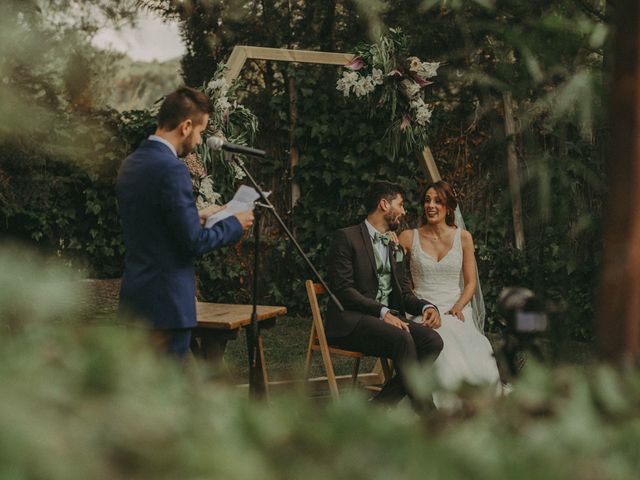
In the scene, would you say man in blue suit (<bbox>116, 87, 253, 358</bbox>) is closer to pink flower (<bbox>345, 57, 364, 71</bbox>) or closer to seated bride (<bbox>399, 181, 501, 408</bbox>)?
seated bride (<bbox>399, 181, 501, 408</bbox>)

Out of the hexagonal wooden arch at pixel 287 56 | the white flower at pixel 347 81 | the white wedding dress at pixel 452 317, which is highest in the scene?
the hexagonal wooden arch at pixel 287 56

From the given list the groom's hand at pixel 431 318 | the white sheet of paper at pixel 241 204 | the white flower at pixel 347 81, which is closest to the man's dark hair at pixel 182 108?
the white sheet of paper at pixel 241 204

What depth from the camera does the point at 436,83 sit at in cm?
748

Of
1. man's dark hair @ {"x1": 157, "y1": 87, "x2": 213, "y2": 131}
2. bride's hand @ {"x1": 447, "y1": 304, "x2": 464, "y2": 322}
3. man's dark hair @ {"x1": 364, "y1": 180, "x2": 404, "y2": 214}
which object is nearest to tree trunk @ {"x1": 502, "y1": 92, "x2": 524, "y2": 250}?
bride's hand @ {"x1": 447, "y1": 304, "x2": 464, "y2": 322}

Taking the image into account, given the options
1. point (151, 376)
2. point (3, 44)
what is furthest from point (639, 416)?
point (3, 44)

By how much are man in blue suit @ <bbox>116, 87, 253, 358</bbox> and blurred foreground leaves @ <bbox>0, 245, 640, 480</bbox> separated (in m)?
1.96

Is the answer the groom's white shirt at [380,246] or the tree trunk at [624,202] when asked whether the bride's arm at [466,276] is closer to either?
the groom's white shirt at [380,246]

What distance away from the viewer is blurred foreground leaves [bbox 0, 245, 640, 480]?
2.32 feet

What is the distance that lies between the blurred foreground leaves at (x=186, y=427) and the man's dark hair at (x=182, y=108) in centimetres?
217

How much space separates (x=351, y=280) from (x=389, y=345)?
41 cm

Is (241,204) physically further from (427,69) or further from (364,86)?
(427,69)

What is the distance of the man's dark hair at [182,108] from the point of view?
3.04 meters

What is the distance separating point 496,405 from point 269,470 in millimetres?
390

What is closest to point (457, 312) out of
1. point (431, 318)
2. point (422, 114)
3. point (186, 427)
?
point (431, 318)
